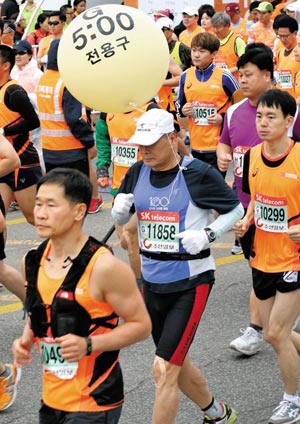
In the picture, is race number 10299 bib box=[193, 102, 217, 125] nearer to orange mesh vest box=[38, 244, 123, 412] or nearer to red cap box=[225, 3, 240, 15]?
orange mesh vest box=[38, 244, 123, 412]

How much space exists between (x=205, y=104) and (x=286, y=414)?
4760 millimetres

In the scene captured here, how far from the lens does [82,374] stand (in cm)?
436

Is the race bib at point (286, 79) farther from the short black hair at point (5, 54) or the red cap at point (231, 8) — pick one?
the red cap at point (231, 8)

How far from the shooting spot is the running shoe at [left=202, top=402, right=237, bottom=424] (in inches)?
230

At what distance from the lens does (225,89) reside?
33.4 ft

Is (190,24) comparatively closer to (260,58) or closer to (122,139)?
(122,139)

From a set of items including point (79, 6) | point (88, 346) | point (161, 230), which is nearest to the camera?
point (88, 346)

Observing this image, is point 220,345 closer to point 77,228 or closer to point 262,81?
point 262,81

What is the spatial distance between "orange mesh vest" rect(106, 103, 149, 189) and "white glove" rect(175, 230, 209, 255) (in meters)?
2.68

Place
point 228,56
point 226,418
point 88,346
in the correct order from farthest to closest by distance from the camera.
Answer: point 228,56
point 226,418
point 88,346

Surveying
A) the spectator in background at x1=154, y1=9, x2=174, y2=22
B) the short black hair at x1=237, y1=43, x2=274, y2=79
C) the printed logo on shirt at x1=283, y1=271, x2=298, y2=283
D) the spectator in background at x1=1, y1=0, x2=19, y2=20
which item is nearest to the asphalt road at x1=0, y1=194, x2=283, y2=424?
the printed logo on shirt at x1=283, y1=271, x2=298, y2=283

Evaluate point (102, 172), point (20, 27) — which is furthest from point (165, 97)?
point (20, 27)

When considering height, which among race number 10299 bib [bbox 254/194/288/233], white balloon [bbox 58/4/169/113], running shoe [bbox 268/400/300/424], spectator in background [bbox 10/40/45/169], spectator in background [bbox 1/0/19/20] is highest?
white balloon [bbox 58/4/169/113]

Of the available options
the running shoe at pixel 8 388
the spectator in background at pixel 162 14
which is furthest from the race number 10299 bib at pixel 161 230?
the spectator in background at pixel 162 14
